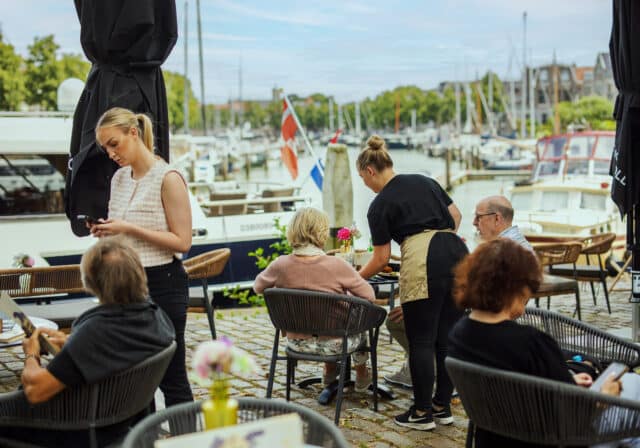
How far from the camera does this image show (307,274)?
16.6ft

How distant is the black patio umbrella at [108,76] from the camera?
15.6 feet

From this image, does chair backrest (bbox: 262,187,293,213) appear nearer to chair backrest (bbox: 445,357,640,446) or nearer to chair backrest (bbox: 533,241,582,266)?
chair backrest (bbox: 533,241,582,266)

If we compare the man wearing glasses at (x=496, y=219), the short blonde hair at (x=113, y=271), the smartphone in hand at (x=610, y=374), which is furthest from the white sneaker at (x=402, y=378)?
the short blonde hair at (x=113, y=271)

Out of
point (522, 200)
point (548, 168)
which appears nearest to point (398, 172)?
point (522, 200)

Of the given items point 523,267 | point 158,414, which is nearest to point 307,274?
point 523,267

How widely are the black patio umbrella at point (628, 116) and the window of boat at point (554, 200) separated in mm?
12414

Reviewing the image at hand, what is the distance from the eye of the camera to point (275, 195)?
18.3m

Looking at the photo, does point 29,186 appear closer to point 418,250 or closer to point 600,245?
point 600,245

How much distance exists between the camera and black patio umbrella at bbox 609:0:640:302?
6219 millimetres

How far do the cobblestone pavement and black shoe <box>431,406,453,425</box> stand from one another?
5 centimetres

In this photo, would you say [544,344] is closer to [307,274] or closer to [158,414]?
[158,414]

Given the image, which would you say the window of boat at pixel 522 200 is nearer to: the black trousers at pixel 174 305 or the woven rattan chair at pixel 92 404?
the black trousers at pixel 174 305

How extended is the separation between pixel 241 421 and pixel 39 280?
4365mm

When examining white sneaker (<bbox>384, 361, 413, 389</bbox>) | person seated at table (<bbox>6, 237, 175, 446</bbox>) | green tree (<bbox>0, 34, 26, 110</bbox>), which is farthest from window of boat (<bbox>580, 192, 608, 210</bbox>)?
green tree (<bbox>0, 34, 26, 110</bbox>)
